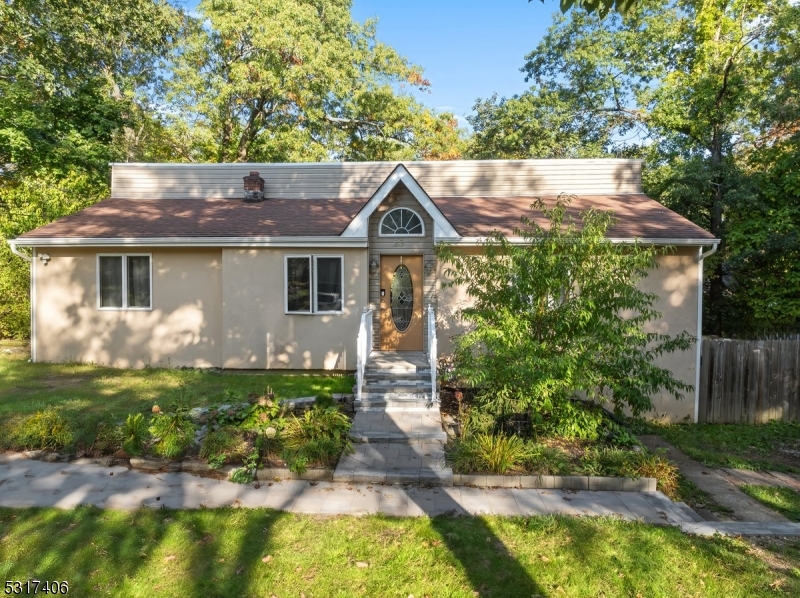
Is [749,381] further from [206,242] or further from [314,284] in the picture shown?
[206,242]

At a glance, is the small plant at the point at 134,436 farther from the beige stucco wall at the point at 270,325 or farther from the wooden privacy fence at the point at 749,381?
the wooden privacy fence at the point at 749,381

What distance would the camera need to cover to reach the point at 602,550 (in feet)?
13.4

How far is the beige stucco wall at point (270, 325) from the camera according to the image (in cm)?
→ 1038

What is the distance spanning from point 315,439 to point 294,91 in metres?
19.6

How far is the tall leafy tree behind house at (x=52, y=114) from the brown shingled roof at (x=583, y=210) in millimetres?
11684

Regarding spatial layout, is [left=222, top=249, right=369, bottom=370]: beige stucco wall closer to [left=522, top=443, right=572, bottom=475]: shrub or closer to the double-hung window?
the double-hung window

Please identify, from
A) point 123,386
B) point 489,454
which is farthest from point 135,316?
point 489,454

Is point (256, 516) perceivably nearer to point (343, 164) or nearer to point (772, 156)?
point (343, 164)

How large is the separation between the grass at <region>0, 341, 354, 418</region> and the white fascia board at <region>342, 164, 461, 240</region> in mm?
3124

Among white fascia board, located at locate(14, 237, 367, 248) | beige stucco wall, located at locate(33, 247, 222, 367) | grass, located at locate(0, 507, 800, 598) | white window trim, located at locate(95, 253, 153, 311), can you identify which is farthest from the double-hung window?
grass, located at locate(0, 507, 800, 598)

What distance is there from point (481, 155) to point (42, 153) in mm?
17123

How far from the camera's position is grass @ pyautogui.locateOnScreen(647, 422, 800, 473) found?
695 centimetres

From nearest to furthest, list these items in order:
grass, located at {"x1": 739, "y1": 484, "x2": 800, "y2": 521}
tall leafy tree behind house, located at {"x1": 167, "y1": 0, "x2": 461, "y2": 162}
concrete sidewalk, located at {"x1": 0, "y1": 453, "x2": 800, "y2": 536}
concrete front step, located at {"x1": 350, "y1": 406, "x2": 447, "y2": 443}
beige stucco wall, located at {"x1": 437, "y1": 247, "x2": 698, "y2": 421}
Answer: concrete sidewalk, located at {"x1": 0, "y1": 453, "x2": 800, "y2": 536}, grass, located at {"x1": 739, "y1": 484, "x2": 800, "y2": 521}, concrete front step, located at {"x1": 350, "y1": 406, "x2": 447, "y2": 443}, beige stucco wall, located at {"x1": 437, "y1": 247, "x2": 698, "y2": 421}, tall leafy tree behind house, located at {"x1": 167, "y1": 0, "x2": 461, "y2": 162}

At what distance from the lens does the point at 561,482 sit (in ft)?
17.7
